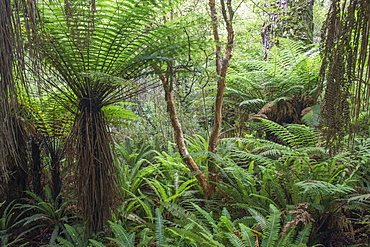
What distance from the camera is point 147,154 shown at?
351 cm

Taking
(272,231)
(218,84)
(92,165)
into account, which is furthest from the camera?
(218,84)

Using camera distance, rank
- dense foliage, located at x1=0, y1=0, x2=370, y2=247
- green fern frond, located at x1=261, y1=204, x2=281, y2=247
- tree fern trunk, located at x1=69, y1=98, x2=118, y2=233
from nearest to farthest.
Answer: dense foliage, located at x1=0, y1=0, x2=370, y2=247 → green fern frond, located at x1=261, y1=204, x2=281, y2=247 → tree fern trunk, located at x1=69, y1=98, x2=118, y2=233

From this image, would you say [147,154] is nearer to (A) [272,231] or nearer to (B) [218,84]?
(B) [218,84]

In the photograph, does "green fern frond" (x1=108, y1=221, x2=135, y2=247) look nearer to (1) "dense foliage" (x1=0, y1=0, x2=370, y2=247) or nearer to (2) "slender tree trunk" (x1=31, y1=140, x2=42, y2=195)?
(1) "dense foliage" (x1=0, y1=0, x2=370, y2=247)

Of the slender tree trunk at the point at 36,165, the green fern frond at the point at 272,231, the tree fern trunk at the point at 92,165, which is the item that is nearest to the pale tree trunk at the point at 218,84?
the green fern frond at the point at 272,231

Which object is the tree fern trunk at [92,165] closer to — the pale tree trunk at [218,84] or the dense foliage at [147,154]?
the dense foliage at [147,154]

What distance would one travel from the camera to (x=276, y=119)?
11.3 feet

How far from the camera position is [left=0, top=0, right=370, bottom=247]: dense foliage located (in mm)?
1262

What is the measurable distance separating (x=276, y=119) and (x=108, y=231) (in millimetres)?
2450

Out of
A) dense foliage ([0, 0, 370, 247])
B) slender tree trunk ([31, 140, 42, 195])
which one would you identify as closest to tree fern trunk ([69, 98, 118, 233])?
dense foliage ([0, 0, 370, 247])

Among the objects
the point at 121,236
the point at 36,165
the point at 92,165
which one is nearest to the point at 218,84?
the point at 92,165

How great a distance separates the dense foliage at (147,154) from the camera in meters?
1.26

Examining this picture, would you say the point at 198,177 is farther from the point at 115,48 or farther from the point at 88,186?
the point at 115,48

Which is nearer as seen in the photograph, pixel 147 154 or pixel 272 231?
pixel 272 231
